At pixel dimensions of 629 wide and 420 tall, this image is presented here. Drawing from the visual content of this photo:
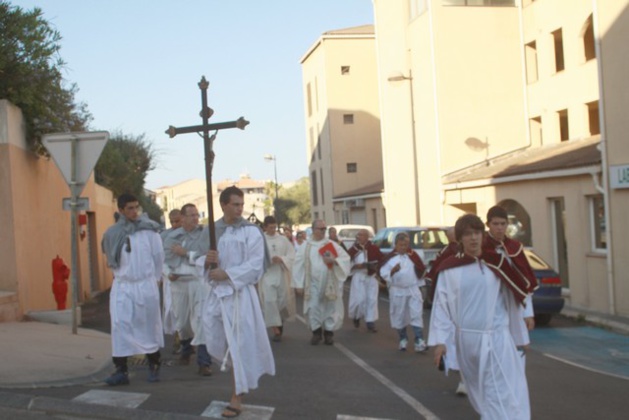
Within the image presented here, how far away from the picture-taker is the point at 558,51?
2597 centimetres

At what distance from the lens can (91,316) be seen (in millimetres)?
17188

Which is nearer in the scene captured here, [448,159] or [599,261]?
[599,261]

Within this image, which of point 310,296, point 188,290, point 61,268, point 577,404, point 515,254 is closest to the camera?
point 515,254

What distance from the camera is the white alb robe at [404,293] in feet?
40.7

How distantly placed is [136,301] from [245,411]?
1.87 meters

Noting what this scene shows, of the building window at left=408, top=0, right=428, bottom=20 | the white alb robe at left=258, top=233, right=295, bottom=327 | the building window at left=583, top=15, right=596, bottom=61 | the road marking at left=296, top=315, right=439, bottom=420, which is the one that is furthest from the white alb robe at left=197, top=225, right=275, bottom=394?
the building window at left=408, top=0, right=428, bottom=20

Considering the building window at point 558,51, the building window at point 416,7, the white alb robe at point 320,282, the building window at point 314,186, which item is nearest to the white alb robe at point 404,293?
the white alb robe at point 320,282

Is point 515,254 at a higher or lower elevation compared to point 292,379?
higher

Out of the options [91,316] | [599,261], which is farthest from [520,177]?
[91,316]

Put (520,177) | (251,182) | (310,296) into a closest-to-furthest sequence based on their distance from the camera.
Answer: (310,296) → (520,177) → (251,182)

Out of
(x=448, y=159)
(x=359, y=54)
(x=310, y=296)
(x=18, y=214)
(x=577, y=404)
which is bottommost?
(x=577, y=404)

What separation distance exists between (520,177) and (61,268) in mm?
11909

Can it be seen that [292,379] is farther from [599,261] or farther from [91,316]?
[599,261]

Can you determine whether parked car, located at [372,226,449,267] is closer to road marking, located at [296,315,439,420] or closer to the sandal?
road marking, located at [296,315,439,420]
